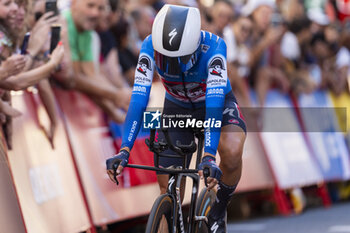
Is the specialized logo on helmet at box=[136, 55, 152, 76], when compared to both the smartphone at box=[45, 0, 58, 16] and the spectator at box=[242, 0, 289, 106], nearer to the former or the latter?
the smartphone at box=[45, 0, 58, 16]

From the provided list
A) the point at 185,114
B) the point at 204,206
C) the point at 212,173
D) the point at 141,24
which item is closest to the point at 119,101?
the point at 141,24

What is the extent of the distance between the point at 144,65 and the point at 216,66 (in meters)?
0.53

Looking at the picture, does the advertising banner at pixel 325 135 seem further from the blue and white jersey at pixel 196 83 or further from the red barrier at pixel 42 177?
the blue and white jersey at pixel 196 83

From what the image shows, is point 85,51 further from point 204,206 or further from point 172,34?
point 172,34

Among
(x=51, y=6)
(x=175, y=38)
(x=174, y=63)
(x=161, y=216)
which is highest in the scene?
(x=51, y=6)

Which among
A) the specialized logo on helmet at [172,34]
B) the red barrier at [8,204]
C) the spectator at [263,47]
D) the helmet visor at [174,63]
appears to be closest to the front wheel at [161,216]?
the helmet visor at [174,63]

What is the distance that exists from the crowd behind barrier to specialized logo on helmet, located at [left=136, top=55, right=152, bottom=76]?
44.8 inches

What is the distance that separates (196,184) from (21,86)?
186 cm

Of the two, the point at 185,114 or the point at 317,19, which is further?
the point at 317,19

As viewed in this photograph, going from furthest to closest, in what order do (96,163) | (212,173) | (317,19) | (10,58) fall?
(317,19) < (96,163) < (10,58) < (212,173)

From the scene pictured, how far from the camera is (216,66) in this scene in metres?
4.87

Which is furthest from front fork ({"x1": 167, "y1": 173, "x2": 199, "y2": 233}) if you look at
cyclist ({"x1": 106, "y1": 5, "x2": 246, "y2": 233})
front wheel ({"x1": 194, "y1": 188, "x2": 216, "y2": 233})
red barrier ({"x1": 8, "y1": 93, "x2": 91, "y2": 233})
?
red barrier ({"x1": 8, "y1": 93, "x2": 91, "y2": 233})

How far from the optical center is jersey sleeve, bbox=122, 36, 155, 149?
4664mm

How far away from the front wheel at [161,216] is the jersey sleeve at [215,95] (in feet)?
1.47
